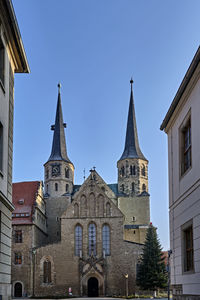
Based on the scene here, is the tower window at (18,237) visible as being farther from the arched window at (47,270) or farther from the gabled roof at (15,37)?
the gabled roof at (15,37)

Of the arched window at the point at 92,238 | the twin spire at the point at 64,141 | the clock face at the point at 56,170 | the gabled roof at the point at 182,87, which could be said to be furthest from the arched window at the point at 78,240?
the gabled roof at the point at 182,87

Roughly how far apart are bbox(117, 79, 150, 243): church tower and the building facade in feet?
158

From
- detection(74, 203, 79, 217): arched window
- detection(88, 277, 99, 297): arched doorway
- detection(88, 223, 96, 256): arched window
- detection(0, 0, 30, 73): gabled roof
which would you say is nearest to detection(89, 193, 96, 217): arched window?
detection(88, 223, 96, 256): arched window

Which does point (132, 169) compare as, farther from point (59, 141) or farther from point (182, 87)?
point (182, 87)

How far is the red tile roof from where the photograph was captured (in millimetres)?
52688

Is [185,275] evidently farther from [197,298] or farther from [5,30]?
[5,30]

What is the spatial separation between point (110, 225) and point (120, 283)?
6.55 m

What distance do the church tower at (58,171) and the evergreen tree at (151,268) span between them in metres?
19.2

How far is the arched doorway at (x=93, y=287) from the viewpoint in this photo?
5194 cm

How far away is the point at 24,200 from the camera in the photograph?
181 feet

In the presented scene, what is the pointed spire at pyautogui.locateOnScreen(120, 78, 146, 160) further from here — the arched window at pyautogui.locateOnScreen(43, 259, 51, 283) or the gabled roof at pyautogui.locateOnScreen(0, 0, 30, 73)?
the gabled roof at pyautogui.locateOnScreen(0, 0, 30, 73)

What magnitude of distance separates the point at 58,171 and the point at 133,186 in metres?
10.6

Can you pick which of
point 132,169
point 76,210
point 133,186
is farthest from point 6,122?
point 132,169

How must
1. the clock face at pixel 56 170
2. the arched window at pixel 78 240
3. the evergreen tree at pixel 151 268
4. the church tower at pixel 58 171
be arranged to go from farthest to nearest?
the clock face at pixel 56 170 → the church tower at pixel 58 171 → the arched window at pixel 78 240 → the evergreen tree at pixel 151 268
